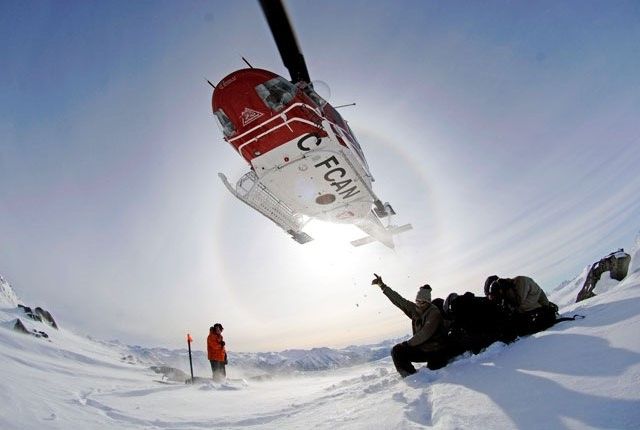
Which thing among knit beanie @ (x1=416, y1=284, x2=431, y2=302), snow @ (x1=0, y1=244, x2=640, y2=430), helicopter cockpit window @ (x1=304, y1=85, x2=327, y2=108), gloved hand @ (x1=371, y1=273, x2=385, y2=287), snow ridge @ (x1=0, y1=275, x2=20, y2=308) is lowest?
snow @ (x1=0, y1=244, x2=640, y2=430)

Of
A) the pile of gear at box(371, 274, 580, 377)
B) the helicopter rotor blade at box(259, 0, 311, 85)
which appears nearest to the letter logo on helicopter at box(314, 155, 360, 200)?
the helicopter rotor blade at box(259, 0, 311, 85)

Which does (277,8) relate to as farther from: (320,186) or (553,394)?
(553,394)

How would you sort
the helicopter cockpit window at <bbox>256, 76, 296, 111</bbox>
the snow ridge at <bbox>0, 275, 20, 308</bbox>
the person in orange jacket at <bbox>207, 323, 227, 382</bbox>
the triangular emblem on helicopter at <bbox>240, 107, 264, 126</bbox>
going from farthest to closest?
the snow ridge at <bbox>0, 275, 20, 308</bbox> < the person in orange jacket at <bbox>207, 323, 227, 382</bbox> < the triangular emblem on helicopter at <bbox>240, 107, 264, 126</bbox> < the helicopter cockpit window at <bbox>256, 76, 296, 111</bbox>

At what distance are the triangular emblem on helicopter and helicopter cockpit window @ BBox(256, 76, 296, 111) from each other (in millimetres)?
361

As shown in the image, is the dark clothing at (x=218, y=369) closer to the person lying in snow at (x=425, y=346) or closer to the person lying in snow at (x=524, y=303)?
the person lying in snow at (x=425, y=346)

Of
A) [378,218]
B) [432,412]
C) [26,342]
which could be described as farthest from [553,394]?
[26,342]

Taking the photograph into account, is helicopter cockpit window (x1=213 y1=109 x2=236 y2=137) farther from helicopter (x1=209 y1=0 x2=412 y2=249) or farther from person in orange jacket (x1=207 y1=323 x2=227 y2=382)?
person in orange jacket (x1=207 y1=323 x2=227 y2=382)

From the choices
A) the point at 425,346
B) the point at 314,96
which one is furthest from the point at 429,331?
the point at 314,96

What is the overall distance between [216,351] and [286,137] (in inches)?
271

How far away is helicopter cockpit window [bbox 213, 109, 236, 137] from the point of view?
9375 mm

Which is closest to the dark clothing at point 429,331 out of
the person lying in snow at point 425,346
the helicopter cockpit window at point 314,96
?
the person lying in snow at point 425,346

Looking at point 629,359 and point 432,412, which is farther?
point 432,412

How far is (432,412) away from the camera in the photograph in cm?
281

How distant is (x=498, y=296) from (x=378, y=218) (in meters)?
7.98
